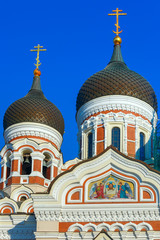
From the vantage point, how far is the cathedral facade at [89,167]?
19.6 metres

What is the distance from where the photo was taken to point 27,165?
25.5 meters

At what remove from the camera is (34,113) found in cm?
2595

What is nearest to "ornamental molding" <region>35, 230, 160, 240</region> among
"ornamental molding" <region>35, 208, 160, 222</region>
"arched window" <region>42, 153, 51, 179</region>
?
"ornamental molding" <region>35, 208, 160, 222</region>

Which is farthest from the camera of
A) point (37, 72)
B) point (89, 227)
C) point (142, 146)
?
point (37, 72)

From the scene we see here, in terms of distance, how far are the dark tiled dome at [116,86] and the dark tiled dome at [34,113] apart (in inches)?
41.8

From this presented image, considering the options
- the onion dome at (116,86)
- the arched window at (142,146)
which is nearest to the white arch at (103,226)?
the arched window at (142,146)

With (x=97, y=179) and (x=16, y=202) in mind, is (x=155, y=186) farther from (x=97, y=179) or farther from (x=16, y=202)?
(x=16, y=202)

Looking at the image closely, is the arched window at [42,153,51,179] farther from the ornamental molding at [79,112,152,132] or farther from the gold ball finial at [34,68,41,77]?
the gold ball finial at [34,68,41,77]

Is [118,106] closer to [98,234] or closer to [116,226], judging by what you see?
[116,226]

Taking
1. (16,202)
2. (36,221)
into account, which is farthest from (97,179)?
(16,202)

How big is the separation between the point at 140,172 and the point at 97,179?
4.32ft

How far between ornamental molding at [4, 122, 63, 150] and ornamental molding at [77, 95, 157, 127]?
1437mm

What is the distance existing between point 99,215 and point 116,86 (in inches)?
300

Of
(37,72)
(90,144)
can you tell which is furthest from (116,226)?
(37,72)
